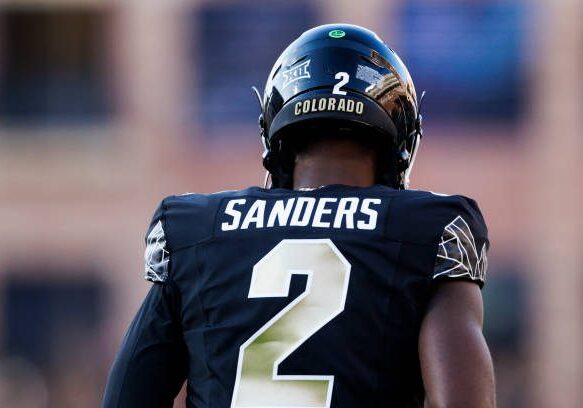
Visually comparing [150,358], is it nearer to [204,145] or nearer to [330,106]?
[330,106]

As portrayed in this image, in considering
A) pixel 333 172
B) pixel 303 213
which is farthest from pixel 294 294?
pixel 333 172

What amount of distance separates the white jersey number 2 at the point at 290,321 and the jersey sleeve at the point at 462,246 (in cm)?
20

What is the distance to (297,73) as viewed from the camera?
3248 mm

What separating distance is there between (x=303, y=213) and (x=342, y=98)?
1.04ft

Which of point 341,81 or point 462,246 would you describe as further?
point 341,81

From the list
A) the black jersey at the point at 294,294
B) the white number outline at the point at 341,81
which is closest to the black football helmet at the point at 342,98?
the white number outline at the point at 341,81

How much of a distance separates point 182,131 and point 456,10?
191 inches

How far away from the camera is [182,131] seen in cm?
2295

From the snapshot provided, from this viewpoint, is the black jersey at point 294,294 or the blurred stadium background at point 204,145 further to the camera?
the blurred stadium background at point 204,145

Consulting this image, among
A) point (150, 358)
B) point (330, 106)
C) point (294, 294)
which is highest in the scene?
point (330, 106)

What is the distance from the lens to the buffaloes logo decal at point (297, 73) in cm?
323

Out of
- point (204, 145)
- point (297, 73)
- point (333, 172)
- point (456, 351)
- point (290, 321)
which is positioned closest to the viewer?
point (456, 351)

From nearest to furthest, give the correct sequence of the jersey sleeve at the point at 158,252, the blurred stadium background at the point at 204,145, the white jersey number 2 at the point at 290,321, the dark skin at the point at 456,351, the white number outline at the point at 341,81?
the dark skin at the point at 456,351, the white jersey number 2 at the point at 290,321, the jersey sleeve at the point at 158,252, the white number outline at the point at 341,81, the blurred stadium background at the point at 204,145

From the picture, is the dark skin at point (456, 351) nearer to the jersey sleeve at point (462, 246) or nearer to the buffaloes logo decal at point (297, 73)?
the jersey sleeve at point (462, 246)
